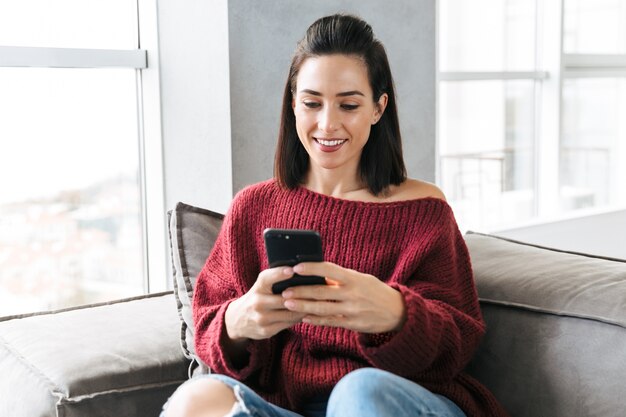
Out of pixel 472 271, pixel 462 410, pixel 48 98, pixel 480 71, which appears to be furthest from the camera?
pixel 480 71

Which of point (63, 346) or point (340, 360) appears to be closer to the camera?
point (340, 360)

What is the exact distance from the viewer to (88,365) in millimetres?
1753

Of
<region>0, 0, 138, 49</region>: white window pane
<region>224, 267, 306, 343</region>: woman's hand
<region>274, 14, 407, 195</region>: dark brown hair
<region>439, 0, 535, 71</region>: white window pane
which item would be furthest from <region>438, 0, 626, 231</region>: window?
<region>224, 267, 306, 343</region>: woman's hand

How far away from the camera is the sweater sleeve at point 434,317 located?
1.58m

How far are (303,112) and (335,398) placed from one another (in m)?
0.60

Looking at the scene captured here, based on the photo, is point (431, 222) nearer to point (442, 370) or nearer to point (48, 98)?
point (442, 370)

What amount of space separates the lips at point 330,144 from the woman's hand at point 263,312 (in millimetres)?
353

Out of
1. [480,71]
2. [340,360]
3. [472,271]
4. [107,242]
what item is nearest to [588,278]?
[472,271]

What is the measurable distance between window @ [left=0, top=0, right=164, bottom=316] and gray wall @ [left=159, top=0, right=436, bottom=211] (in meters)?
0.13

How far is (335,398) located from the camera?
1502mm

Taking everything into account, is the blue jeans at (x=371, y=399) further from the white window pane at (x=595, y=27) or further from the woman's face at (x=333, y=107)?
the white window pane at (x=595, y=27)

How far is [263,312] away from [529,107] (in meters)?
3.35

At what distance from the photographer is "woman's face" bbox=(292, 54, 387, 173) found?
1.80 m

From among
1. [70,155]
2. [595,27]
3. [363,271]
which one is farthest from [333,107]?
[595,27]
